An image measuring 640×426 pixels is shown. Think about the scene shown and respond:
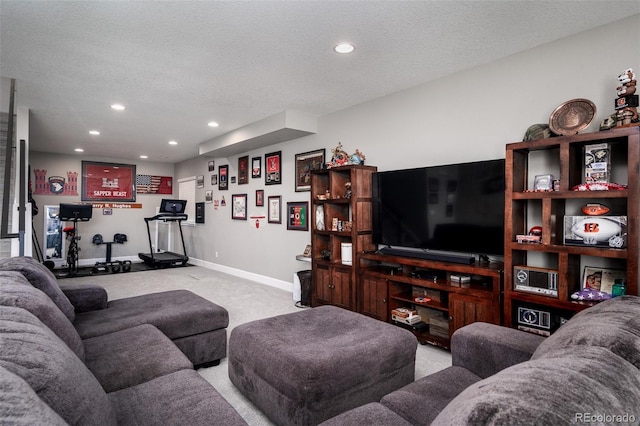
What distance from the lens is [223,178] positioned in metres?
7.15

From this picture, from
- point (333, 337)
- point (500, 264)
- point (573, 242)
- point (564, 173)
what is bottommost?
point (333, 337)

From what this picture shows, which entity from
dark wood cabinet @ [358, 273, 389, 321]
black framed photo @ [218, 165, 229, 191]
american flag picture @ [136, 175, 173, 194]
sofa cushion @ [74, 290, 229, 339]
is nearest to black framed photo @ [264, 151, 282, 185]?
black framed photo @ [218, 165, 229, 191]

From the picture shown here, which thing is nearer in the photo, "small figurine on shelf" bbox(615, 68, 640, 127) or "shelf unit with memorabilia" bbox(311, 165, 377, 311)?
"small figurine on shelf" bbox(615, 68, 640, 127)

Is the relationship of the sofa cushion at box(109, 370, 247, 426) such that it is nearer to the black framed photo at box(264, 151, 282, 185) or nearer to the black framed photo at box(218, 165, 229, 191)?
the black framed photo at box(264, 151, 282, 185)

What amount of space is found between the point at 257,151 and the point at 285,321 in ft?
13.8

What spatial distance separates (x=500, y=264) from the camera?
118 inches

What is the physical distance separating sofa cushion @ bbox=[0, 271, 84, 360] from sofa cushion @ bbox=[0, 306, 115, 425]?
324 millimetres

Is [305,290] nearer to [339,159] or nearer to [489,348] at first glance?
[339,159]

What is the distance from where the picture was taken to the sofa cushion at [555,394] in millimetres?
597

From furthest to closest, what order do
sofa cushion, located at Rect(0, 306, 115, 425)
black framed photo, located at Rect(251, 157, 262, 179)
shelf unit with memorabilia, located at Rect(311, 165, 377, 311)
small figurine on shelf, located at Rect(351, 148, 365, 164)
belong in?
black framed photo, located at Rect(251, 157, 262, 179), small figurine on shelf, located at Rect(351, 148, 365, 164), shelf unit with memorabilia, located at Rect(311, 165, 377, 311), sofa cushion, located at Rect(0, 306, 115, 425)

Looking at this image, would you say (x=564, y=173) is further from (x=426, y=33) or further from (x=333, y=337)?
(x=333, y=337)

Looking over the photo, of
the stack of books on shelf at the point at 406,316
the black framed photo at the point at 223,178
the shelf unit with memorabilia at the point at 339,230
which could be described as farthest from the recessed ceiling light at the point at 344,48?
the black framed photo at the point at 223,178

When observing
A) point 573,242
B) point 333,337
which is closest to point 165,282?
point 333,337

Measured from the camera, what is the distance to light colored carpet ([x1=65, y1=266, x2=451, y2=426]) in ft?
7.93
